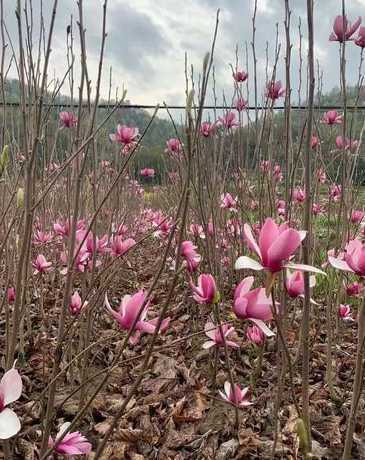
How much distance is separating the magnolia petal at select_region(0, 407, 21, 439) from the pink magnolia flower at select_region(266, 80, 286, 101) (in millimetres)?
1794

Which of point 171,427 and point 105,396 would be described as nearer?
point 171,427

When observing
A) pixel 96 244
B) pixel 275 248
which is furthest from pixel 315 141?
pixel 275 248

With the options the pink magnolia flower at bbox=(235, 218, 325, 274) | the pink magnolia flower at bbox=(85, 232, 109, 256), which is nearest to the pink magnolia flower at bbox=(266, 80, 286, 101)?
the pink magnolia flower at bbox=(85, 232, 109, 256)

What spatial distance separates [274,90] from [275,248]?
1615mm

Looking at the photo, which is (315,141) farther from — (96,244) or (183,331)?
(96,244)

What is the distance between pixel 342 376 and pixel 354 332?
20.2 inches

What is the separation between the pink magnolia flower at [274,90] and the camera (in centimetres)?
210

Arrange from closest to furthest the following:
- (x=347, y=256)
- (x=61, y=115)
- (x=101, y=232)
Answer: (x=347, y=256), (x=61, y=115), (x=101, y=232)

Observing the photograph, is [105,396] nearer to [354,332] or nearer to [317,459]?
[317,459]

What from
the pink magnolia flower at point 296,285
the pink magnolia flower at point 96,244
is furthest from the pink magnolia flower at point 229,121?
the pink magnolia flower at point 296,285

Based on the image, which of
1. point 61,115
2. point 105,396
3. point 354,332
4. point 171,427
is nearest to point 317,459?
point 171,427

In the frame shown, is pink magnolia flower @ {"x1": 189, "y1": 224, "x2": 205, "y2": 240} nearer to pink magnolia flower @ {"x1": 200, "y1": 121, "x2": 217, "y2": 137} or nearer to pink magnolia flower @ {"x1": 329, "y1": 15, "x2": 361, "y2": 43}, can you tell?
pink magnolia flower @ {"x1": 200, "y1": 121, "x2": 217, "y2": 137}

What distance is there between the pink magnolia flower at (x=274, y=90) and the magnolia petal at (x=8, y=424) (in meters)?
1.79

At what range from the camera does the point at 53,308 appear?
103 inches
